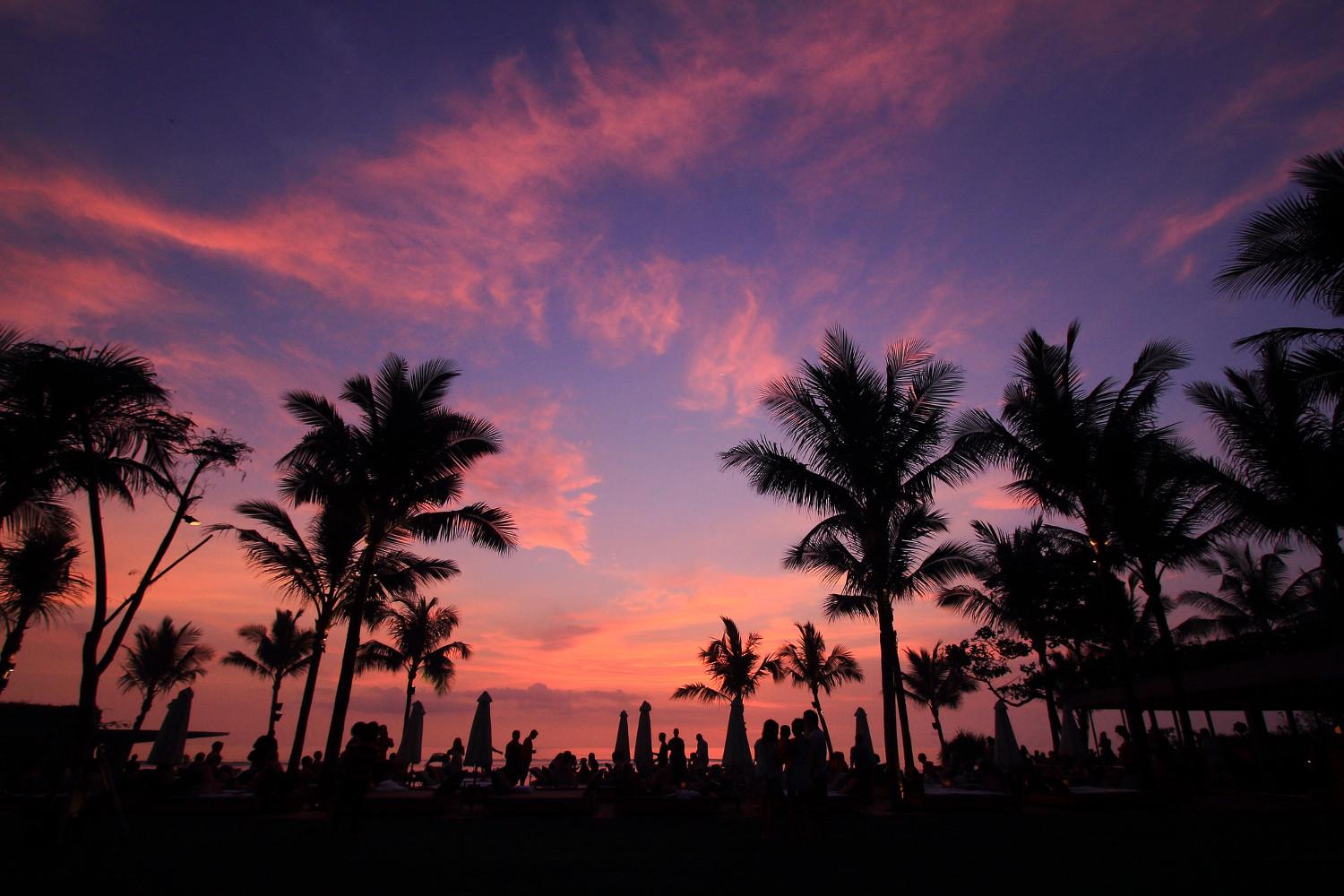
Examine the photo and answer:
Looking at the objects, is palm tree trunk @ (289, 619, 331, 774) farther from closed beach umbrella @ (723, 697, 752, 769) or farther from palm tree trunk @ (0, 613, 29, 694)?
closed beach umbrella @ (723, 697, 752, 769)

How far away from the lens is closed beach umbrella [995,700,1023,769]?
61.9 feet

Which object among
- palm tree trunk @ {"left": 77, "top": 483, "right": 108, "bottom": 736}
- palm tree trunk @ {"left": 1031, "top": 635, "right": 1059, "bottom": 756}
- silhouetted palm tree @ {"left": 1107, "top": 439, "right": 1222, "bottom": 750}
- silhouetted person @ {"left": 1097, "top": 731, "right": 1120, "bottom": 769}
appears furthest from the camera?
silhouetted person @ {"left": 1097, "top": 731, "right": 1120, "bottom": 769}

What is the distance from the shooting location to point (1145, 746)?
1490cm

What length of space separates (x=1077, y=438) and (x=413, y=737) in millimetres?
19958

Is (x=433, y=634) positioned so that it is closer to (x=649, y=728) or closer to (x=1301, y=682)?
(x=649, y=728)

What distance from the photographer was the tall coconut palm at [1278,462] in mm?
13867

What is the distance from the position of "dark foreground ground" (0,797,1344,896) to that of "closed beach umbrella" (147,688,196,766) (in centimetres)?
595

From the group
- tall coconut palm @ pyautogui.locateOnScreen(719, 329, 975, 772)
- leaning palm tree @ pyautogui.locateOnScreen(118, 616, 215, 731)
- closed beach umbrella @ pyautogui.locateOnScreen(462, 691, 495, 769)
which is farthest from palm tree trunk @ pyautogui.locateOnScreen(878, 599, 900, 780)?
leaning palm tree @ pyautogui.locateOnScreen(118, 616, 215, 731)

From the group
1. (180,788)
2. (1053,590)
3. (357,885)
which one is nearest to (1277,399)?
(1053,590)

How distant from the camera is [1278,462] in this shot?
15.2 metres

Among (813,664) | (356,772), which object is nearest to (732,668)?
(813,664)

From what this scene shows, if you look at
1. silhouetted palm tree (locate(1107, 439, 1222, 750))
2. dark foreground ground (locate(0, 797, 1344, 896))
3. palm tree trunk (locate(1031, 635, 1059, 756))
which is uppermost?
silhouetted palm tree (locate(1107, 439, 1222, 750))

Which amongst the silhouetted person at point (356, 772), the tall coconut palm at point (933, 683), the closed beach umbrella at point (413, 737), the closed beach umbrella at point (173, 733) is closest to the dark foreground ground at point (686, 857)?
the silhouetted person at point (356, 772)

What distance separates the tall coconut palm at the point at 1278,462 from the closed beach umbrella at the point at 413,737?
2235 cm
